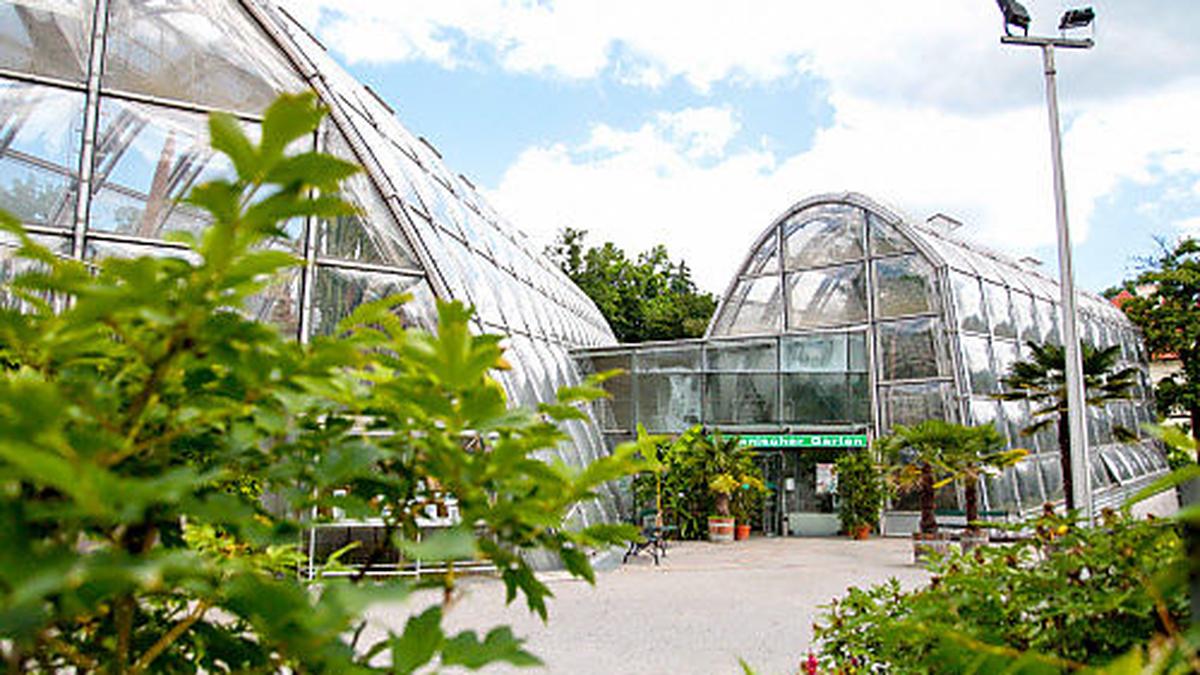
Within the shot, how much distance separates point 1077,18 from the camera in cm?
1230

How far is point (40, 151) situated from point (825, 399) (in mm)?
18649

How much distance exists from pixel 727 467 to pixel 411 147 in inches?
442

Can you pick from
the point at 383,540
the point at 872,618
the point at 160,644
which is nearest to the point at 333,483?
the point at 383,540

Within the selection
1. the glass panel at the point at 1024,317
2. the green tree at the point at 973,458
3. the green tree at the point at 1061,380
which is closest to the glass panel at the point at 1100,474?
the glass panel at the point at 1024,317

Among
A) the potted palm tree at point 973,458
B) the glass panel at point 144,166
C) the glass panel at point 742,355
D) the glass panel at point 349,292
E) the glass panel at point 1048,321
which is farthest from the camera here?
the glass panel at point 1048,321

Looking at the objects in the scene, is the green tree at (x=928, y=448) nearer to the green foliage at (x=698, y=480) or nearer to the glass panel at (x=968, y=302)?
the green foliage at (x=698, y=480)

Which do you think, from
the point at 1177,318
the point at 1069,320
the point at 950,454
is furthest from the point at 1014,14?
the point at 1177,318

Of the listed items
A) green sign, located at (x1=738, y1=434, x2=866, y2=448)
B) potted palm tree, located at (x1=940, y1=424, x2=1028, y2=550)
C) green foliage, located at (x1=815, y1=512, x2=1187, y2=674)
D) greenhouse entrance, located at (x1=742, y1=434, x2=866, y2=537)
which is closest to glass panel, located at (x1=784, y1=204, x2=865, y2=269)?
green sign, located at (x1=738, y1=434, x2=866, y2=448)

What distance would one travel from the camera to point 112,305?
1.02m

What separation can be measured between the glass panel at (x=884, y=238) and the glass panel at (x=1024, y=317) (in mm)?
5341

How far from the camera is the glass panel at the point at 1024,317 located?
85.0 feet

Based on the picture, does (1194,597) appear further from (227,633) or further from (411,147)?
(411,147)

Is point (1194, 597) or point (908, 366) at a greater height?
point (908, 366)

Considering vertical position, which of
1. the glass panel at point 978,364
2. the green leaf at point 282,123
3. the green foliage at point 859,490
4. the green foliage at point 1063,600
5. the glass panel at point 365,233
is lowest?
the green foliage at point 859,490
